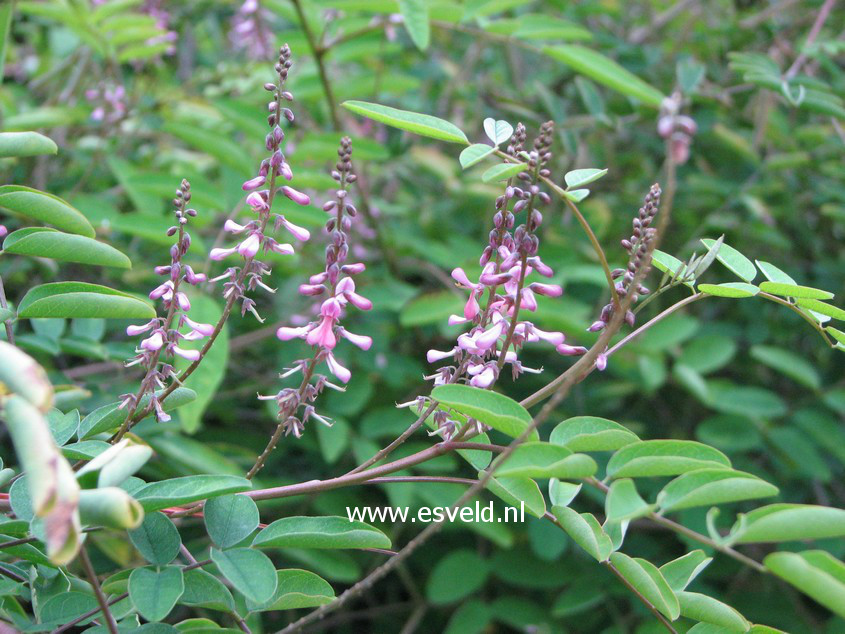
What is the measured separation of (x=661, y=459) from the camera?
0.78 meters

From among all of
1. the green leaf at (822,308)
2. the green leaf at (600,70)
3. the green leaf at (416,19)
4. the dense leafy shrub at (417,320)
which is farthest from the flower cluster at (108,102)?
the green leaf at (822,308)

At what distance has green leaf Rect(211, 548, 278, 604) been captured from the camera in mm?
763

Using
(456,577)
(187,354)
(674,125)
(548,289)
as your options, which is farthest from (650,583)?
(674,125)

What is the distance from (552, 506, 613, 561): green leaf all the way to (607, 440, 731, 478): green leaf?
0.18 ft

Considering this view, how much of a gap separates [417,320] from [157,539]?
1103 mm

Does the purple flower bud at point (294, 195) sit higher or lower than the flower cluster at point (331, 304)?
higher

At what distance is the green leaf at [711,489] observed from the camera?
72 centimetres

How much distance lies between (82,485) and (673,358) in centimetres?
191

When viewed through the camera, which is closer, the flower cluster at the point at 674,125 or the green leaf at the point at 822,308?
the green leaf at the point at 822,308

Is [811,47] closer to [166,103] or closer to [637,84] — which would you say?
[637,84]

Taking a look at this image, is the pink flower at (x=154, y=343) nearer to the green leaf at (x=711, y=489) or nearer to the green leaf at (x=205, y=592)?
the green leaf at (x=205, y=592)

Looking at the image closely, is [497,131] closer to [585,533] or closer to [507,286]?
[507,286]

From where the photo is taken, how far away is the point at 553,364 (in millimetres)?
2221

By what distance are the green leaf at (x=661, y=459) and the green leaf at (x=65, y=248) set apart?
57cm
